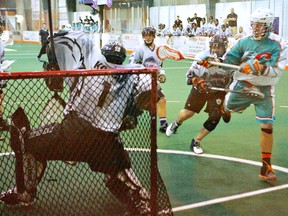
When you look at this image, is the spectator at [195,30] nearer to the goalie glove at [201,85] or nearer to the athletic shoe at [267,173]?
the goalie glove at [201,85]

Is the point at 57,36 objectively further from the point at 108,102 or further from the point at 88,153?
the point at 88,153

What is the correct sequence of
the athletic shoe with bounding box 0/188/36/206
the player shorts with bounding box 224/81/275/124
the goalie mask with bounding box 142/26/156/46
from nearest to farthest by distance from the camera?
the athletic shoe with bounding box 0/188/36/206, the player shorts with bounding box 224/81/275/124, the goalie mask with bounding box 142/26/156/46

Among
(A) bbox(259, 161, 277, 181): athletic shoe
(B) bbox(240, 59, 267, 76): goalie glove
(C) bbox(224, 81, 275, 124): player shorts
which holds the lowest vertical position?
(A) bbox(259, 161, 277, 181): athletic shoe

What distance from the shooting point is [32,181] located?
13.7 ft

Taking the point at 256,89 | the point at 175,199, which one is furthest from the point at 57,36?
the point at 256,89

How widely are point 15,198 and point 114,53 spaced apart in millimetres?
1399

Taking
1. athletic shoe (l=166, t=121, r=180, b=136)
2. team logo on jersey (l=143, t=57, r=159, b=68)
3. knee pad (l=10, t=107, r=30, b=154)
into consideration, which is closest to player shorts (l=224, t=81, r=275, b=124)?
athletic shoe (l=166, t=121, r=180, b=136)

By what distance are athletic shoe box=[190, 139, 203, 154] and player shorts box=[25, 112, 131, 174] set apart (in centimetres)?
241

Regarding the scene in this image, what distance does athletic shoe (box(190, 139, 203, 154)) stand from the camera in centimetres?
631

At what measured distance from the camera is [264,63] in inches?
203

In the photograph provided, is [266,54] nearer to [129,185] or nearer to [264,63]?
[264,63]

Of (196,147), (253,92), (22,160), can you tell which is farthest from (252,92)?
(22,160)

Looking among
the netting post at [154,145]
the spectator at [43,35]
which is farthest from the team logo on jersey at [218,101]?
the netting post at [154,145]

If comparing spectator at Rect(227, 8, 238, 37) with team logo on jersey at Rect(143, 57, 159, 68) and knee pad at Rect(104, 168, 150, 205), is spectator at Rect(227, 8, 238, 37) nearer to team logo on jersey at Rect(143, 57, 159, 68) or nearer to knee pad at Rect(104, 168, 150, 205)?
team logo on jersey at Rect(143, 57, 159, 68)
